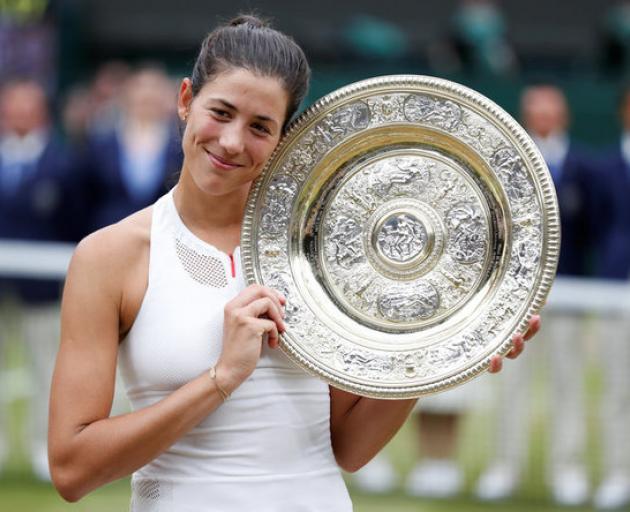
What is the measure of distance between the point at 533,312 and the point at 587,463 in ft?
12.7

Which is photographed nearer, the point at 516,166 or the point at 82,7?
the point at 516,166

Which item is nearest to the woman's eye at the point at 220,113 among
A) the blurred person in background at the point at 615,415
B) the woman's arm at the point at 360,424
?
the woman's arm at the point at 360,424

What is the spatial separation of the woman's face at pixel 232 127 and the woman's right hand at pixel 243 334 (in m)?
0.20

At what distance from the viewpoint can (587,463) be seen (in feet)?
19.8

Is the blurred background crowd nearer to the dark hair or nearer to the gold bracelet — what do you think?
the dark hair

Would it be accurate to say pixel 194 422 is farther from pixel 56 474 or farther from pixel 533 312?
pixel 533 312

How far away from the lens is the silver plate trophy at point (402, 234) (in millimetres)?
2344

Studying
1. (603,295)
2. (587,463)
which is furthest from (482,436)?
(603,295)

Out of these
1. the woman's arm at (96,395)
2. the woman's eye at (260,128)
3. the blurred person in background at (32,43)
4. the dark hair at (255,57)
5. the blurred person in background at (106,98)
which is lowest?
the blurred person in background at (32,43)

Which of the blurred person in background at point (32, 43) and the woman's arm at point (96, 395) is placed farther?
the blurred person in background at point (32, 43)

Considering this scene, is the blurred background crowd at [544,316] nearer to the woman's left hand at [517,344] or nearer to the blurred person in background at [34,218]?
the blurred person in background at [34,218]

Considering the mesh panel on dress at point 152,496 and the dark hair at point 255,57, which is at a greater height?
the dark hair at point 255,57

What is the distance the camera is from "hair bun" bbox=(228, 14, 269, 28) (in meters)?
2.41

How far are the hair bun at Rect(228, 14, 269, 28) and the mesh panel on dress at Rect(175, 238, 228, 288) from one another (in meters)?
0.39
